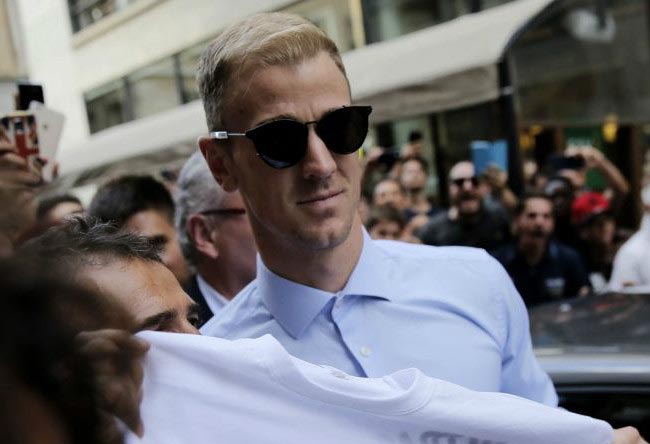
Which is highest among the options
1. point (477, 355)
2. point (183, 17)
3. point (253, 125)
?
point (183, 17)

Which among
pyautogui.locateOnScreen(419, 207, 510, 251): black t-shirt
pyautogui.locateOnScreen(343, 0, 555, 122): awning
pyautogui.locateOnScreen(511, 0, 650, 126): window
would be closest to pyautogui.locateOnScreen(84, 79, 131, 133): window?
pyautogui.locateOnScreen(511, 0, 650, 126): window

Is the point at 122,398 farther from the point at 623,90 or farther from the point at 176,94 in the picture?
the point at 176,94

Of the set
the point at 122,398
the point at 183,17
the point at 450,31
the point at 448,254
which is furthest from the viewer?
the point at 183,17

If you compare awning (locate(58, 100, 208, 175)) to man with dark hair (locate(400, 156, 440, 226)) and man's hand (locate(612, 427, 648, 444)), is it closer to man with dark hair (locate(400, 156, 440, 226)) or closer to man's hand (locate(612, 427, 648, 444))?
man with dark hair (locate(400, 156, 440, 226))

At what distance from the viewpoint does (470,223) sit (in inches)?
209

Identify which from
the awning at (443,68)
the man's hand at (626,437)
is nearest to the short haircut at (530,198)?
the awning at (443,68)

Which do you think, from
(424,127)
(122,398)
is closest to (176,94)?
(424,127)

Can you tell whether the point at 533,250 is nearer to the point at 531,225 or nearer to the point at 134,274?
the point at 531,225

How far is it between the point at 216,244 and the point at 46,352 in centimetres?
241

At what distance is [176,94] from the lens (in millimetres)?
15422

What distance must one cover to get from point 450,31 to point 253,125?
5.43 metres

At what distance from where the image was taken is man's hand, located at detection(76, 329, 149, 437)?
24.8 inches

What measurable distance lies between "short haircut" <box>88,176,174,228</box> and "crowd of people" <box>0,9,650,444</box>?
0.72m

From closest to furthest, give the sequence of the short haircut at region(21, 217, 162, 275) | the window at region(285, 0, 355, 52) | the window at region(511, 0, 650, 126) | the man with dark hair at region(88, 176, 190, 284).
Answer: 1. the short haircut at region(21, 217, 162, 275)
2. the man with dark hair at region(88, 176, 190, 284)
3. the window at region(511, 0, 650, 126)
4. the window at region(285, 0, 355, 52)
